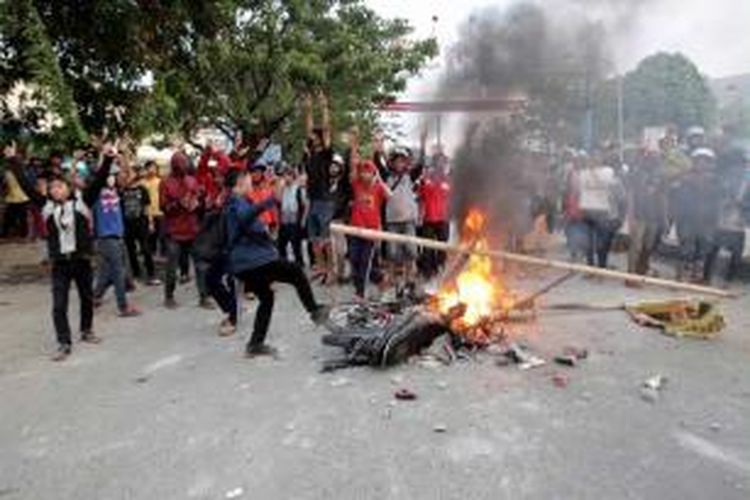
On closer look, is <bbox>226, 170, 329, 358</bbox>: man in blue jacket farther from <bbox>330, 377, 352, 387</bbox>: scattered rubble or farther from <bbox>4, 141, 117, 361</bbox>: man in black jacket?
<bbox>4, 141, 117, 361</bbox>: man in black jacket

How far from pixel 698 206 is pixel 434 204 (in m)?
3.47

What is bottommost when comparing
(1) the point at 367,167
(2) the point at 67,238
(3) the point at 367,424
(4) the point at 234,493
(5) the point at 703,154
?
(4) the point at 234,493

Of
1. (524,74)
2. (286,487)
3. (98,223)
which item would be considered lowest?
(286,487)

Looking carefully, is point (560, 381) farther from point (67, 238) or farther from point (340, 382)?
point (67, 238)

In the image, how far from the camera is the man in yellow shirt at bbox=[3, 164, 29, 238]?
1797 cm

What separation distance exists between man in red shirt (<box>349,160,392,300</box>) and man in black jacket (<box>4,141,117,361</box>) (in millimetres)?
3123

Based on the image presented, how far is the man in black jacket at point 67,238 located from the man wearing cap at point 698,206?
752cm

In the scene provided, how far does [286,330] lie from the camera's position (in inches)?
371

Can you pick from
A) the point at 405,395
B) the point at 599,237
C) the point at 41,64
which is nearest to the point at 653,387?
the point at 405,395

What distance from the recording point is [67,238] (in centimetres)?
860

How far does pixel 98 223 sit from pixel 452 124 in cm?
553

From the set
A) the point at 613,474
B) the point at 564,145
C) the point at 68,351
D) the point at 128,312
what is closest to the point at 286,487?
the point at 613,474

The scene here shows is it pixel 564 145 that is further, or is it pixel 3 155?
pixel 564 145

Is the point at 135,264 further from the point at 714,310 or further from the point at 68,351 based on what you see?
the point at 714,310
